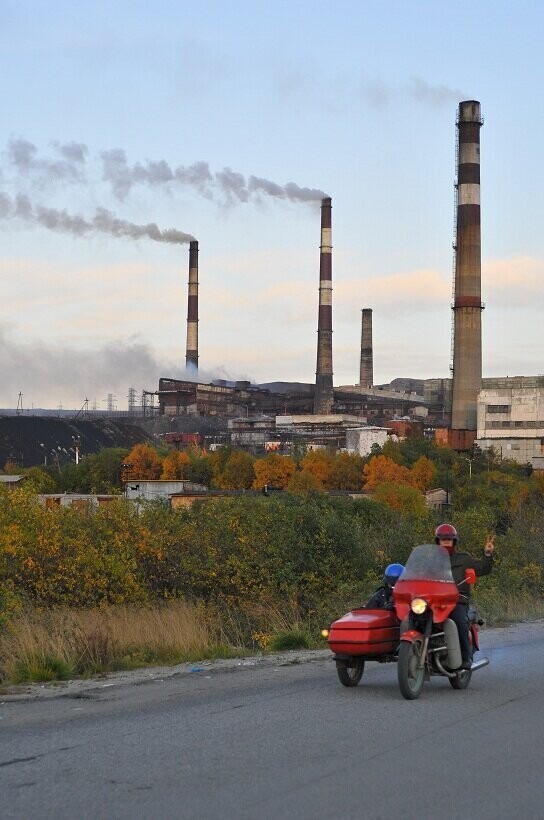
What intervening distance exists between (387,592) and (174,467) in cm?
9660

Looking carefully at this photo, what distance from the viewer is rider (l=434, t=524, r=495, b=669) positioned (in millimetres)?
10641

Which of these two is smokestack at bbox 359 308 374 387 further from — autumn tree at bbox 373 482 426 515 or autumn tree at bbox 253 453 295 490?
autumn tree at bbox 373 482 426 515

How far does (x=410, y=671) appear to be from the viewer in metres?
10.0

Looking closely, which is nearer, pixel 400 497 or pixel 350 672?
pixel 350 672

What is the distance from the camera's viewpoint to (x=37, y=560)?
25750 millimetres

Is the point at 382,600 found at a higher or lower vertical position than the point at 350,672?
higher

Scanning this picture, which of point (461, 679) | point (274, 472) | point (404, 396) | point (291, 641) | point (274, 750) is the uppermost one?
point (404, 396)

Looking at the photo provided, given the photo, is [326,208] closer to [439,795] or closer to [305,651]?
[305,651]

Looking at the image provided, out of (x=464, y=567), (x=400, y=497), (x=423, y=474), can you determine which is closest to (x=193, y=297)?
(x=423, y=474)

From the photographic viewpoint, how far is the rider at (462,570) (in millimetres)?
10641

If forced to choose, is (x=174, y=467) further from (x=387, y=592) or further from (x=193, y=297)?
(x=387, y=592)

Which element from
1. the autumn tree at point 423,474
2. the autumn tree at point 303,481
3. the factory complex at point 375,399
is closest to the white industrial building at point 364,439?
the factory complex at point 375,399

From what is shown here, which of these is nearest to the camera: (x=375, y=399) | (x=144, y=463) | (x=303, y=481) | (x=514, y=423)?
(x=303, y=481)

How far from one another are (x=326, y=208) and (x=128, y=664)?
373 feet
